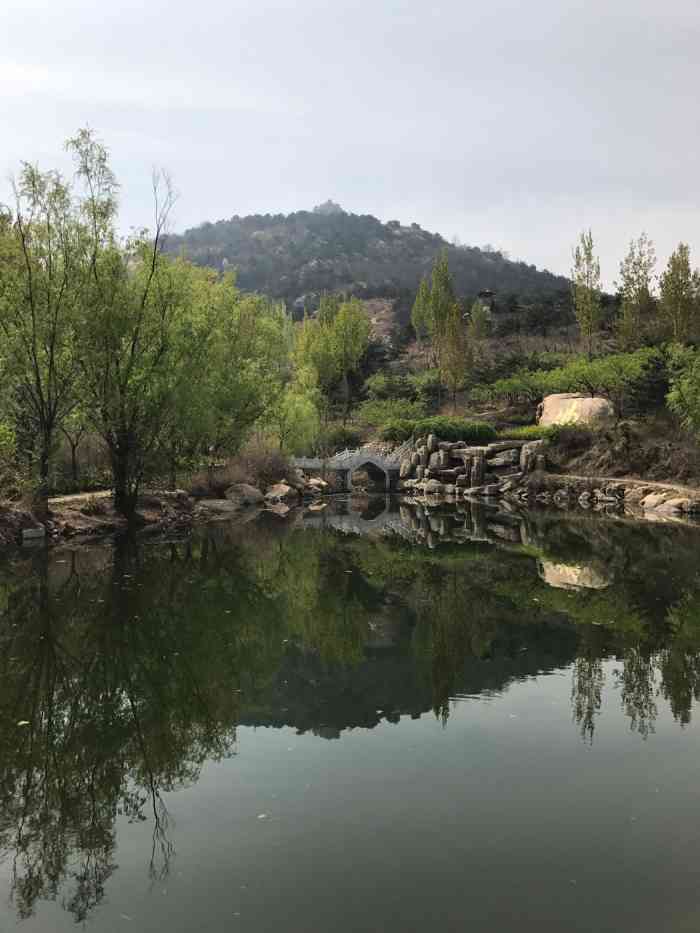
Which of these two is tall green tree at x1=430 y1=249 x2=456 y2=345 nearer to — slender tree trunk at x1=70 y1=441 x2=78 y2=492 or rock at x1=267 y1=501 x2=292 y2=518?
rock at x1=267 y1=501 x2=292 y2=518

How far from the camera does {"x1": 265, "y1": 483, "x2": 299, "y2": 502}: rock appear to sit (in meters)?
32.8

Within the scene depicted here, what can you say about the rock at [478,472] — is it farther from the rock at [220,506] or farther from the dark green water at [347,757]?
the dark green water at [347,757]

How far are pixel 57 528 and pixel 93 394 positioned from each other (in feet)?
12.8

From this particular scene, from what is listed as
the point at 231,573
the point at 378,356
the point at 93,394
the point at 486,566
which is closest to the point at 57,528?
the point at 93,394

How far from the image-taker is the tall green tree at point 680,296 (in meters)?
45.7

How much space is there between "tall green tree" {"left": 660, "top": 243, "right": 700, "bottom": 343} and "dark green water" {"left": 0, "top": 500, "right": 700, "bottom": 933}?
35.7 m

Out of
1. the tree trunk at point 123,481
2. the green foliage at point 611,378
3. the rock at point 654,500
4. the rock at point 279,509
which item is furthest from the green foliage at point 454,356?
the tree trunk at point 123,481

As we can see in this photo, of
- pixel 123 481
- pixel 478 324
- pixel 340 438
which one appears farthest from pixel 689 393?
pixel 478 324

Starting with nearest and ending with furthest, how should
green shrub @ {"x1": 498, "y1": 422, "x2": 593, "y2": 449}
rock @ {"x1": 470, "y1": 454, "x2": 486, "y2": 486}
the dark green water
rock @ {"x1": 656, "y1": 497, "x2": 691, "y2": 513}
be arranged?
the dark green water
rock @ {"x1": 656, "y1": 497, "x2": 691, "y2": 513}
rock @ {"x1": 470, "y1": 454, "x2": 486, "y2": 486}
green shrub @ {"x1": 498, "y1": 422, "x2": 593, "y2": 449}

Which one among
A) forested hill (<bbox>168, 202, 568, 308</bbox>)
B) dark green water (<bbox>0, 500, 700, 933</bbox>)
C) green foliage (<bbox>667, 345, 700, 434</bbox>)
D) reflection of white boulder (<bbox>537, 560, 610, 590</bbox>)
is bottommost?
dark green water (<bbox>0, 500, 700, 933</bbox>)

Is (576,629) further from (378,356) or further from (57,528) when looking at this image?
(378,356)

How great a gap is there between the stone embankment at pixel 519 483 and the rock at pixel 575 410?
2953 millimetres

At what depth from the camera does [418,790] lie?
6.32 metres

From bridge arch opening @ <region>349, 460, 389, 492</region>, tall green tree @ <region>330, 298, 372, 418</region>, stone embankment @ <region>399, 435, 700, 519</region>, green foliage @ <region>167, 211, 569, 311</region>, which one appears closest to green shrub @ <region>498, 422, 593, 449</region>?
stone embankment @ <region>399, 435, 700, 519</region>
